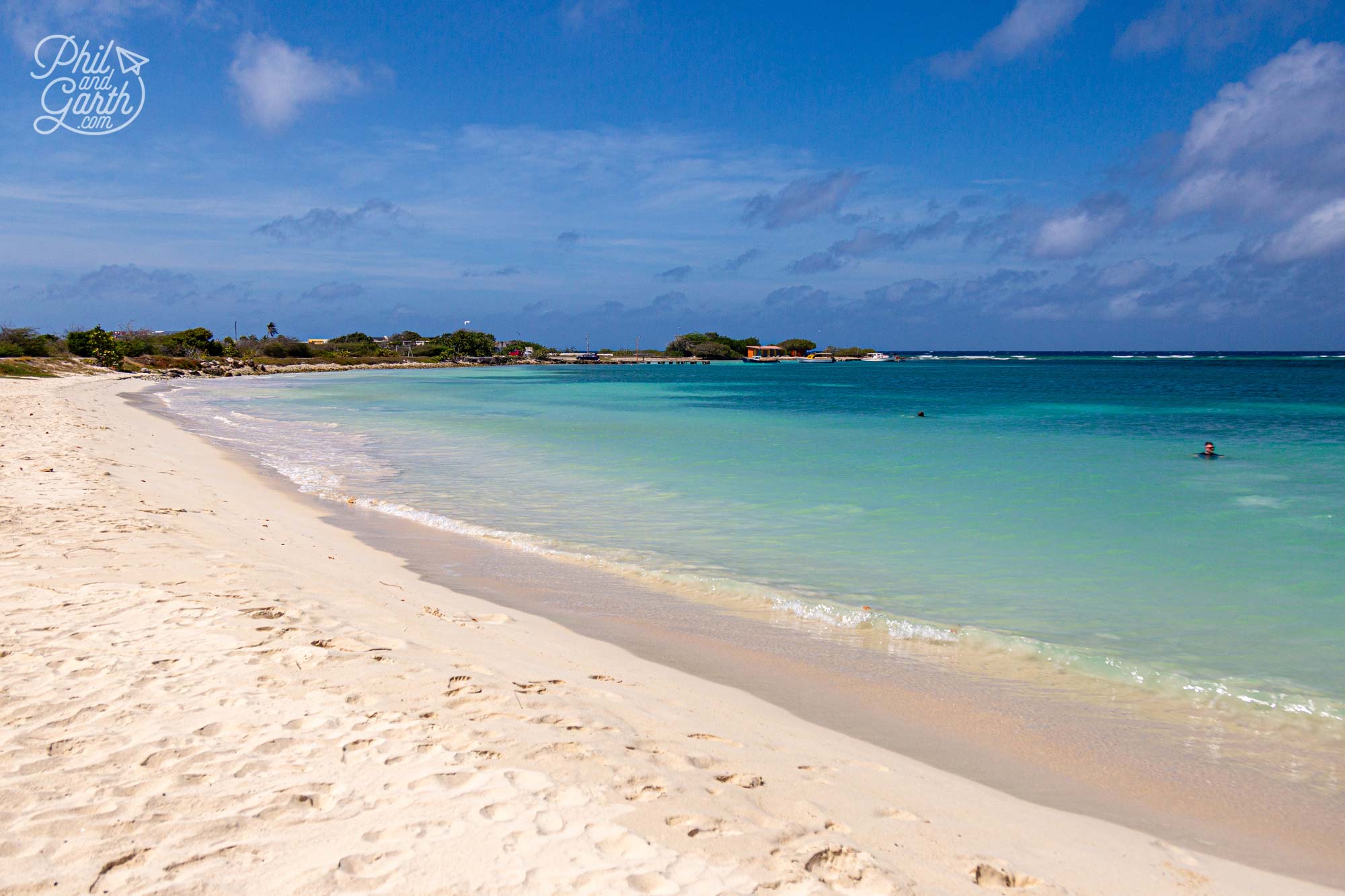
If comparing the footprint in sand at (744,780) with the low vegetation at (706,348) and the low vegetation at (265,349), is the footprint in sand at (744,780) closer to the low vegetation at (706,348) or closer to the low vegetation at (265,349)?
the low vegetation at (265,349)

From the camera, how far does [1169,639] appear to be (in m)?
6.67

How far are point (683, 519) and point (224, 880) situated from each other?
356 inches

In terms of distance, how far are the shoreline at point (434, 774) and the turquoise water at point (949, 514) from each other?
2.75m

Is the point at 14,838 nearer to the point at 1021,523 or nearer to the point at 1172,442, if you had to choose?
the point at 1021,523

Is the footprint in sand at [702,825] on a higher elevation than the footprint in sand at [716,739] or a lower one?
higher

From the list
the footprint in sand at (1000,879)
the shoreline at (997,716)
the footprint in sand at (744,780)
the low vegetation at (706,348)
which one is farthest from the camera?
the low vegetation at (706,348)

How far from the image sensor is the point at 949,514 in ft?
40.1

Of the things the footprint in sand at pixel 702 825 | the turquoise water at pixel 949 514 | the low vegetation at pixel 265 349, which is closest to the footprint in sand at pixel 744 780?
the footprint in sand at pixel 702 825

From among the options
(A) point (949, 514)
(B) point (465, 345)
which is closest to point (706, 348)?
(B) point (465, 345)

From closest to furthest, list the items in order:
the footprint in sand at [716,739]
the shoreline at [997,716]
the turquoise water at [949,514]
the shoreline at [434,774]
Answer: the shoreline at [434,774]
the shoreline at [997,716]
the footprint in sand at [716,739]
the turquoise water at [949,514]

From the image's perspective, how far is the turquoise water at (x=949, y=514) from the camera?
690 cm

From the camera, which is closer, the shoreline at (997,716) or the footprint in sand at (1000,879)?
the footprint in sand at (1000,879)

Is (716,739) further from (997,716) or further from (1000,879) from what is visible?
(997,716)

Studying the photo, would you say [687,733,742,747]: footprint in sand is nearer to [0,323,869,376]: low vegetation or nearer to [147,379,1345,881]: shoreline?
[147,379,1345,881]: shoreline
